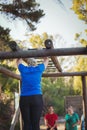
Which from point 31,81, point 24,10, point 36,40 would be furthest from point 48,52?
point 36,40

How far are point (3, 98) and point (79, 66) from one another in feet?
54.8

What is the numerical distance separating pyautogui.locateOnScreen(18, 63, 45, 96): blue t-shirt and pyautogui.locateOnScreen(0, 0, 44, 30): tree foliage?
9291 mm

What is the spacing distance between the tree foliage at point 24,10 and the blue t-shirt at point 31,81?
30.5 feet

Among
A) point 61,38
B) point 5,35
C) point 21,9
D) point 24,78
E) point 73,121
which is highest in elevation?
point 61,38

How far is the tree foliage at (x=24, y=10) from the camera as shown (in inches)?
599

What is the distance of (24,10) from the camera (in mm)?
15508

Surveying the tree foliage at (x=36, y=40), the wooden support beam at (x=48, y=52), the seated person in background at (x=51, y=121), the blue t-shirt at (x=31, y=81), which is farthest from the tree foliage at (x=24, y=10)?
the tree foliage at (x=36, y=40)

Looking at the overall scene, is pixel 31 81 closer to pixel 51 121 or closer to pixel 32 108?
pixel 32 108

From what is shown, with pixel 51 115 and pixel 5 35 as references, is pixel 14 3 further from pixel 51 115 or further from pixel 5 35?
pixel 51 115

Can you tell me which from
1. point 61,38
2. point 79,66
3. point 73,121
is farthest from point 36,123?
point 61,38

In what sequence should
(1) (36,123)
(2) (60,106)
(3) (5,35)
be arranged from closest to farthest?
(1) (36,123)
(3) (5,35)
(2) (60,106)

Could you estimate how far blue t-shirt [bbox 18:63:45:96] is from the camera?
563 cm

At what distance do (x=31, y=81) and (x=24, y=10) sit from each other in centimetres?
1014

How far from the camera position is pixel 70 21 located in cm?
3238
